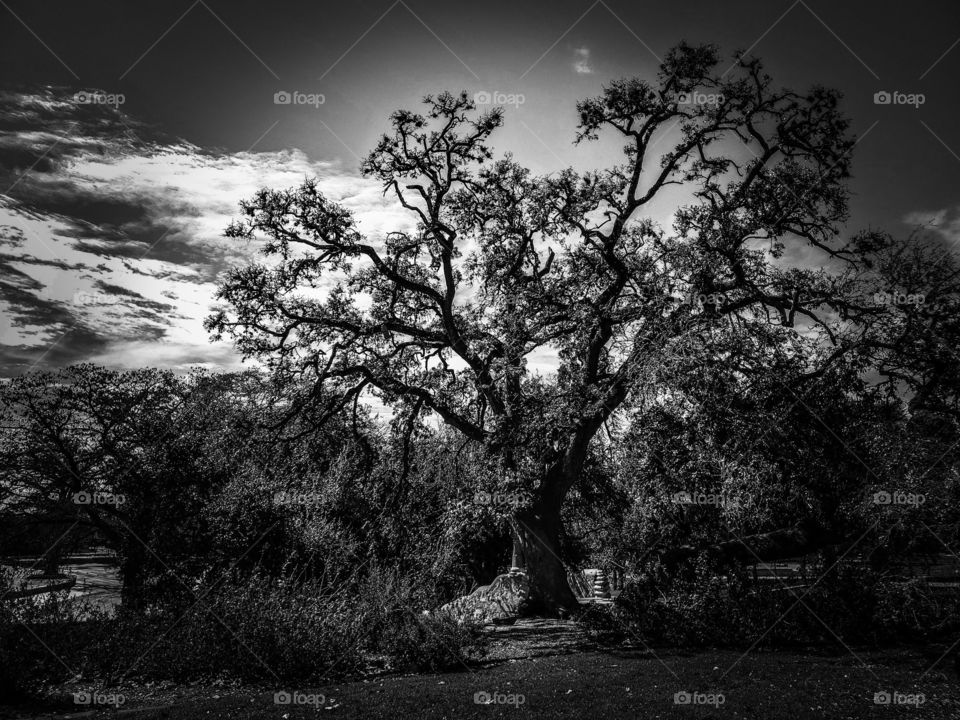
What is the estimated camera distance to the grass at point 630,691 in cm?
727

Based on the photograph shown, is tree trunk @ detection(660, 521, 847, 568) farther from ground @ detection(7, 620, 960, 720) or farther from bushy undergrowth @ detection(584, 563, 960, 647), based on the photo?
ground @ detection(7, 620, 960, 720)

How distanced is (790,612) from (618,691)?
6293 mm

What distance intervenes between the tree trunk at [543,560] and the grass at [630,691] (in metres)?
5.44

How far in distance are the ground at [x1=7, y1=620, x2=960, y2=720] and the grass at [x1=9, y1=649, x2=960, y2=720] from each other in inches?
0.6

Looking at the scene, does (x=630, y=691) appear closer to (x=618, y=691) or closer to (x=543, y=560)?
(x=618, y=691)

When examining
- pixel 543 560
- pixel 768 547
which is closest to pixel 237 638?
pixel 543 560

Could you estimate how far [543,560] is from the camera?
54.2 ft

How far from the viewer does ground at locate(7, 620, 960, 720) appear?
287 inches

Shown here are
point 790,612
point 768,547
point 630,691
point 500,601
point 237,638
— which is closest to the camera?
point 630,691

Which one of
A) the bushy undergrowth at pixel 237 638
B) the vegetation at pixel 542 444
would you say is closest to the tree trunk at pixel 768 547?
the vegetation at pixel 542 444

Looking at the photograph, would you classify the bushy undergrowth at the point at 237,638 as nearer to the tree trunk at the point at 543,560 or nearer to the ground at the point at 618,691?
the ground at the point at 618,691

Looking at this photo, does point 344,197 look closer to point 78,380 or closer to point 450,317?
point 450,317

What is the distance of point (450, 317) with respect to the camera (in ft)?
56.0

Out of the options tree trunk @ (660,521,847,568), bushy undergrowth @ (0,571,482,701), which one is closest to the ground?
bushy undergrowth @ (0,571,482,701)
